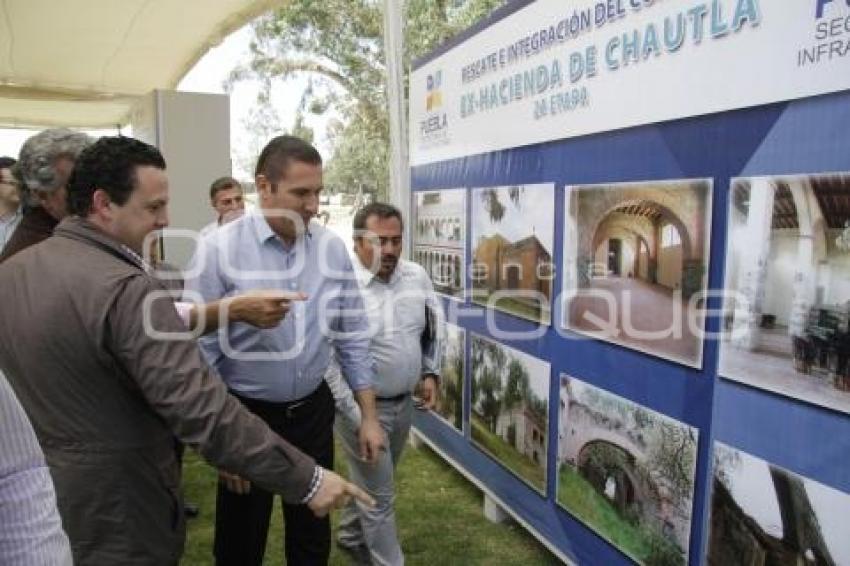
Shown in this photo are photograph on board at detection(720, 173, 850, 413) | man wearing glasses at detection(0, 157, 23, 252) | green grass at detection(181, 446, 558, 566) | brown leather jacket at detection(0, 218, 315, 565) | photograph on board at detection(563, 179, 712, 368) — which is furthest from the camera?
man wearing glasses at detection(0, 157, 23, 252)

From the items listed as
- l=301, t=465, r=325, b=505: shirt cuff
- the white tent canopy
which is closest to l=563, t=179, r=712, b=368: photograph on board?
l=301, t=465, r=325, b=505: shirt cuff

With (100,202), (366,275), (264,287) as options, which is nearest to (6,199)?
(366,275)

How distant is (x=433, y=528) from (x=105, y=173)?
2.93 m

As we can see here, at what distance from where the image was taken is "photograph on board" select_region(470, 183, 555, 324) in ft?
10.4

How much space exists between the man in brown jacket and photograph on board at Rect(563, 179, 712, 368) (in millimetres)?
1338

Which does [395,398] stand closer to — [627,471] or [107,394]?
[627,471]

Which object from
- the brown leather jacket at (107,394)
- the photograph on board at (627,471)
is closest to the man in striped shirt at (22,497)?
the brown leather jacket at (107,394)

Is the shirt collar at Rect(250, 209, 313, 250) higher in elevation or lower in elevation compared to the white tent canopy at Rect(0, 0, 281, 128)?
lower

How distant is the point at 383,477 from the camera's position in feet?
10.3

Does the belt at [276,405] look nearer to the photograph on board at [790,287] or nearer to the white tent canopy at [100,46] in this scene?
the photograph on board at [790,287]

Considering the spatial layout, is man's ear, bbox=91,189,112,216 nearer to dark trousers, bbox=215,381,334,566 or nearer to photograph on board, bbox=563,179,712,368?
dark trousers, bbox=215,381,334,566

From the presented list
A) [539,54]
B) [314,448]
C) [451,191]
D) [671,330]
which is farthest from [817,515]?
[451,191]

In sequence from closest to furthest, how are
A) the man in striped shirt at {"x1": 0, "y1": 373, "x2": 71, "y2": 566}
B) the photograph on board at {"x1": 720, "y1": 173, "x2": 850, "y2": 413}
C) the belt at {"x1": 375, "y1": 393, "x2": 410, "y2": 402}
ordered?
the man in striped shirt at {"x1": 0, "y1": 373, "x2": 71, "y2": 566}, the photograph on board at {"x1": 720, "y1": 173, "x2": 850, "y2": 413}, the belt at {"x1": 375, "y1": 393, "x2": 410, "y2": 402}

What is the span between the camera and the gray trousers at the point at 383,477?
3123 millimetres
